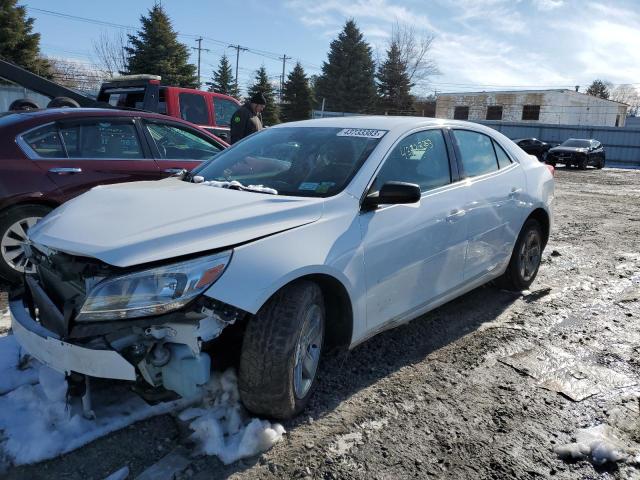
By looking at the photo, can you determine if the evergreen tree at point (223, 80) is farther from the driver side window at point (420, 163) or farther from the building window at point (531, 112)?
the driver side window at point (420, 163)

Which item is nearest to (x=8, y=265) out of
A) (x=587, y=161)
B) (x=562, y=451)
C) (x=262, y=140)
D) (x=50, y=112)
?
(x=50, y=112)

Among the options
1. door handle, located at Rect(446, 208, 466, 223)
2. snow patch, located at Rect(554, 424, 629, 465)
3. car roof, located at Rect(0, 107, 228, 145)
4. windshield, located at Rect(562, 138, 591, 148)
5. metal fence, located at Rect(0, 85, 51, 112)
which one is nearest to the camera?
snow patch, located at Rect(554, 424, 629, 465)

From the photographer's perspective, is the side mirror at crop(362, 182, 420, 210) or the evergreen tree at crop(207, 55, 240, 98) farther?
the evergreen tree at crop(207, 55, 240, 98)

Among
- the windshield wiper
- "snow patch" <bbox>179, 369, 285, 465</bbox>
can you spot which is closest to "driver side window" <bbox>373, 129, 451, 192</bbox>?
the windshield wiper

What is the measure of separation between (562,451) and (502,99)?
55.1 meters

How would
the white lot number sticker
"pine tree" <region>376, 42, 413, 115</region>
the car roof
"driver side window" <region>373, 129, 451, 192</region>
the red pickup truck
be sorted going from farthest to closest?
"pine tree" <region>376, 42, 413, 115</region>
the red pickup truck
the car roof
the white lot number sticker
"driver side window" <region>373, 129, 451, 192</region>

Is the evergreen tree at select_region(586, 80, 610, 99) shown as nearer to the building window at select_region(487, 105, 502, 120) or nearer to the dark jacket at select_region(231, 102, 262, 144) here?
the building window at select_region(487, 105, 502, 120)

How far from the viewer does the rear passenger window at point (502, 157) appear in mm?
4496

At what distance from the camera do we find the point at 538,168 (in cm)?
498

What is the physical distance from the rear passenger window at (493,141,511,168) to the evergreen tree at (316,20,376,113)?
4381 cm

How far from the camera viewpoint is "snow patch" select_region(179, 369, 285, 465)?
242cm

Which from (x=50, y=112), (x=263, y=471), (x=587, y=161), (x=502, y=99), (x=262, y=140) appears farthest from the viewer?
(x=502, y=99)

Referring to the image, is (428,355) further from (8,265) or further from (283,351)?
(8,265)

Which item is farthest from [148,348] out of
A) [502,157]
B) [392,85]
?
[392,85]
